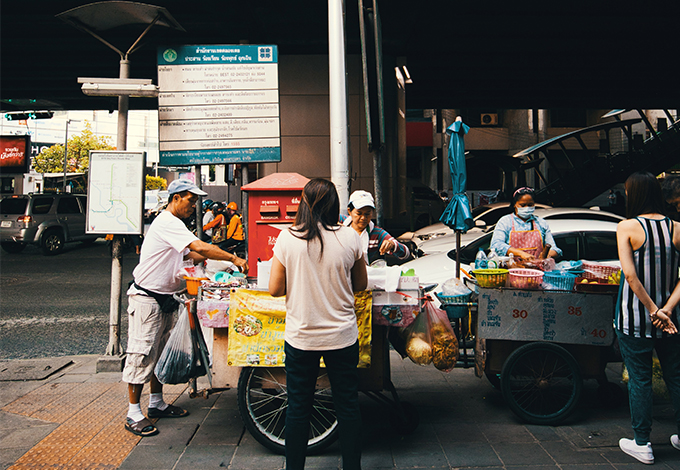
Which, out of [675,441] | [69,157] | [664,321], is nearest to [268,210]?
[664,321]

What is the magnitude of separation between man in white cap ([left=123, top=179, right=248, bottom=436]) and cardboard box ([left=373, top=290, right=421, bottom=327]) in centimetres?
110

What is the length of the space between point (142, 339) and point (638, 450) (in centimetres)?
366

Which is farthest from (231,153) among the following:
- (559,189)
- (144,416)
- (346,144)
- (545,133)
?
(545,133)

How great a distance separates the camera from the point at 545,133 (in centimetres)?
3281

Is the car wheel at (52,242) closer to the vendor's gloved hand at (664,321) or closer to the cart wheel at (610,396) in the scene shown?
the cart wheel at (610,396)

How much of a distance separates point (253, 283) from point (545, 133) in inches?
1290

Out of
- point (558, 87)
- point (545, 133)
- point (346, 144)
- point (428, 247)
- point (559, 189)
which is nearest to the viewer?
point (346, 144)

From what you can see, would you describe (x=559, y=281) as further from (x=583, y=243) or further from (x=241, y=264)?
(x=583, y=243)

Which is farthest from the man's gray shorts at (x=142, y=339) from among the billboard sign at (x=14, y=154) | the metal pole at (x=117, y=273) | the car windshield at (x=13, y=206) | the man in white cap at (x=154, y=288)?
the billboard sign at (x=14, y=154)

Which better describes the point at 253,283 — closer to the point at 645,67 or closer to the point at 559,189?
the point at 645,67

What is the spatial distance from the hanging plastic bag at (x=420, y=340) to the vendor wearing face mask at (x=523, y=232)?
1.75 m

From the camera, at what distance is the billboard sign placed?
27148 mm

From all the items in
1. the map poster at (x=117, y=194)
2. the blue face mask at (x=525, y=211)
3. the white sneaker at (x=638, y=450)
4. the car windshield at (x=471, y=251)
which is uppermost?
the map poster at (x=117, y=194)

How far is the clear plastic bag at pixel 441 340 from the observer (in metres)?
3.74
